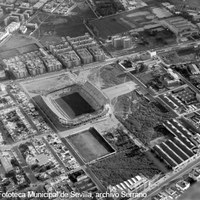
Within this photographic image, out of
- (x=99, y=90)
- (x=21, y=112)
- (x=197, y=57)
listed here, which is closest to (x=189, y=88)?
(x=197, y=57)

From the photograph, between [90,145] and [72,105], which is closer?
[90,145]

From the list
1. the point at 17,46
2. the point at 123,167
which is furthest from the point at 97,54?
the point at 123,167

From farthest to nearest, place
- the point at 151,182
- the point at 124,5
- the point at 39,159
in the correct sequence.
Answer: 1. the point at 124,5
2. the point at 39,159
3. the point at 151,182

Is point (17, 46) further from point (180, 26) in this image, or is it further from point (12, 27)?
point (180, 26)

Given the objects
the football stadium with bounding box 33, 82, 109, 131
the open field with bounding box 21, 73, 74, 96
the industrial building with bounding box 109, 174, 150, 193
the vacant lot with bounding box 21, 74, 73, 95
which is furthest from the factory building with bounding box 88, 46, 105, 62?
the industrial building with bounding box 109, 174, 150, 193

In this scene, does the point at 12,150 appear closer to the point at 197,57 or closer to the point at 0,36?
the point at 0,36

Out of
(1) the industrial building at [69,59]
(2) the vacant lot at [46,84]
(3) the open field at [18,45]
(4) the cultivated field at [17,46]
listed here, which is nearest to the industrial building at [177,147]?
(2) the vacant lot at [46,84]

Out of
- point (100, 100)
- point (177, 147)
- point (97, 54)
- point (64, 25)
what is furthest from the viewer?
point (64, 25)
